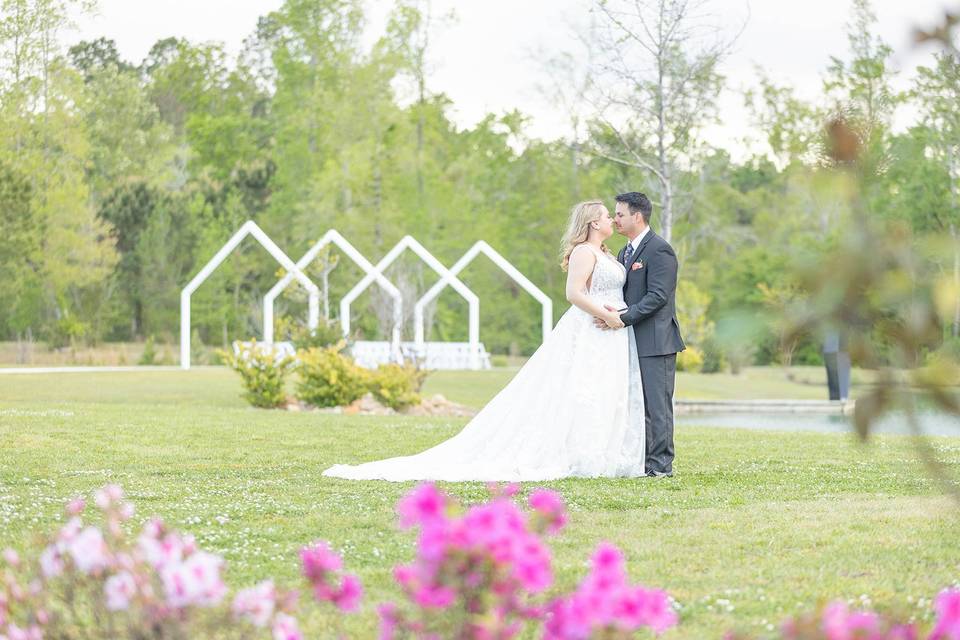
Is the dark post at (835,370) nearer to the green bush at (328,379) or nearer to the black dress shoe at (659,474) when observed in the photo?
the green bush at (328,379)

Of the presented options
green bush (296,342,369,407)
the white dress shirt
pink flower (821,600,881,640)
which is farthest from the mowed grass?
green bush (296,342,369,407)

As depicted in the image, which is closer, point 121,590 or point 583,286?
point 121,590

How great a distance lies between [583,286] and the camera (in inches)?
376

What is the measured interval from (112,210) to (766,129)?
80.5 feet

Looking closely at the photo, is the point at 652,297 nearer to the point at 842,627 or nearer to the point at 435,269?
the point at 842,627

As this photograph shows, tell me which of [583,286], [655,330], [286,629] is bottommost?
[286,629]

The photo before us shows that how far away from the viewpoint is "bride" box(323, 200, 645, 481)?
30.2 feet

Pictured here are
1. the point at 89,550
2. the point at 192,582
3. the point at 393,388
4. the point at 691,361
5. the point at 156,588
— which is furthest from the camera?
the point at 691,361

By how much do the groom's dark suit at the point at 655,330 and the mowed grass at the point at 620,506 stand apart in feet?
1.43

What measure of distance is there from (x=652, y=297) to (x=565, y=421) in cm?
115

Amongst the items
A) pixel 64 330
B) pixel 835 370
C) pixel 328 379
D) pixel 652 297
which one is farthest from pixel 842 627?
pixel 64 330

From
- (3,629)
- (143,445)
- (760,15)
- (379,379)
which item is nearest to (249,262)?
(760,15)

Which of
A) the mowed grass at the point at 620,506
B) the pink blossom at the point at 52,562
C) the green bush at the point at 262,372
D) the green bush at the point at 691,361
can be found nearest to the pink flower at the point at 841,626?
the mowed grass at the point at 620,506

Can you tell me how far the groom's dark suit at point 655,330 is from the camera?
9320 millimetres
